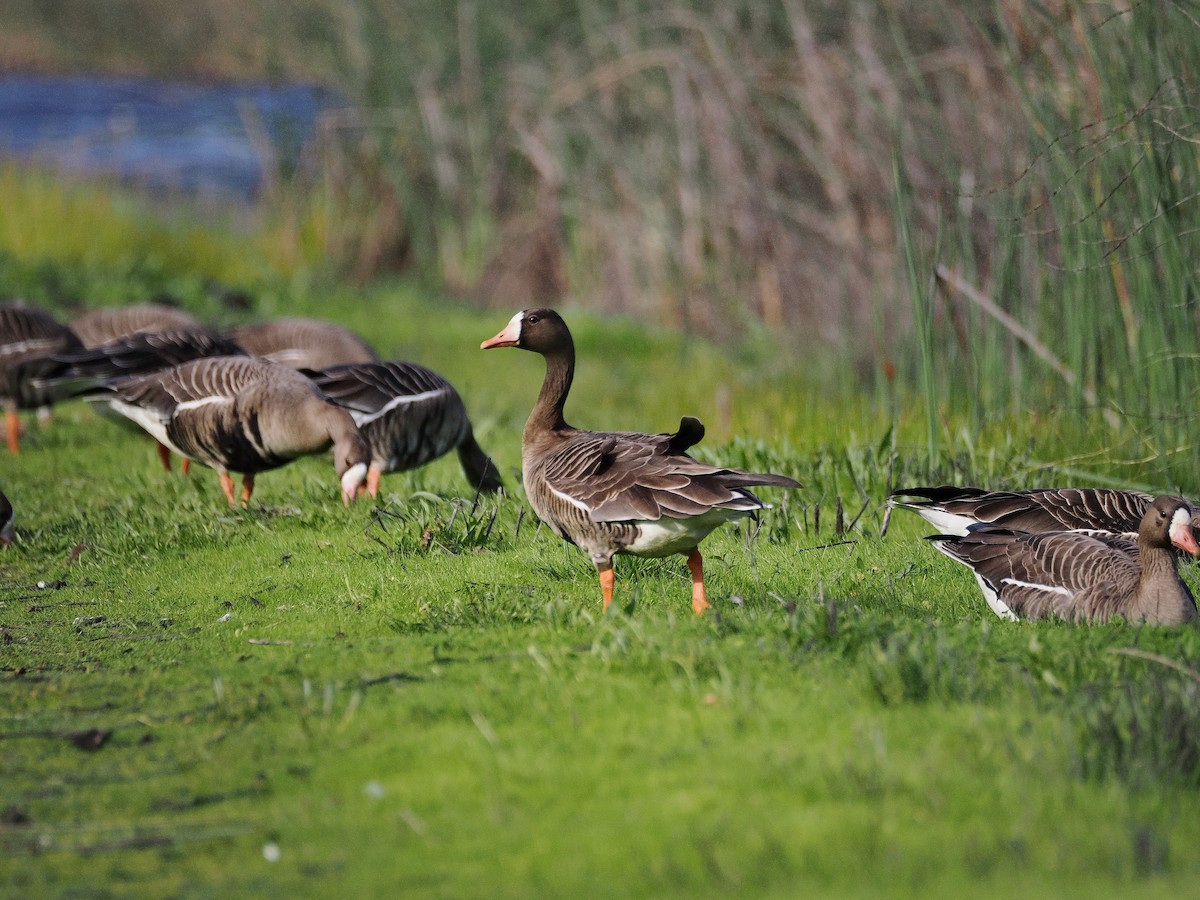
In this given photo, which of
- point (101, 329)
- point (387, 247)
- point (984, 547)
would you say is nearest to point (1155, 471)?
point (984, 547)

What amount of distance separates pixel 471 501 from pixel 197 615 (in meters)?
2.30

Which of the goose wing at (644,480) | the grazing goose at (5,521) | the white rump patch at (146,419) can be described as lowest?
the grazing goose at (5,521)

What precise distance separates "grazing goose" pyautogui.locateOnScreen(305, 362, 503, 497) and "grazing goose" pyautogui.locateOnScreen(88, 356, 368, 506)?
16cm

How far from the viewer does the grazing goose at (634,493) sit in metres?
6.03

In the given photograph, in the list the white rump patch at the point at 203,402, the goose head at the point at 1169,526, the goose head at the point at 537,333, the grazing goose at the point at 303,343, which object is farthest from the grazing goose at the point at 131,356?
the goose head at the point at 1169,526

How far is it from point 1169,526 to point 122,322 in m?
10.2

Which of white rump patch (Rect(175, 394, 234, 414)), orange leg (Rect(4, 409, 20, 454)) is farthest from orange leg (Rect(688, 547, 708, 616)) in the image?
orange leg (Rect(4, 409, 20, 454))

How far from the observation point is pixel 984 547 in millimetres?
6766

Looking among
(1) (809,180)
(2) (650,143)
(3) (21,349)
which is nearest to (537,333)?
(3) (21,349)

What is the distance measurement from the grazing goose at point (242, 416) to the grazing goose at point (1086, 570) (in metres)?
4.15

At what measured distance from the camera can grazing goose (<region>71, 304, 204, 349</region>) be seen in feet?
43.0

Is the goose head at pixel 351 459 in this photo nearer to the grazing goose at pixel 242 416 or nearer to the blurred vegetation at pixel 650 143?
the grazing goose at pixel 242 416

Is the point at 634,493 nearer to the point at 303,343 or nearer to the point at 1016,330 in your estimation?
the point at 1016,330

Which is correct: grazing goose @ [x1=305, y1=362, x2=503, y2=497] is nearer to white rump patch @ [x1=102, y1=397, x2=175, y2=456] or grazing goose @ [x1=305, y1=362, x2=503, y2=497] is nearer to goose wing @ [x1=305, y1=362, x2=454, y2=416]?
goose wing @ [x1=305, y1=362, x2=454, y2=416]
